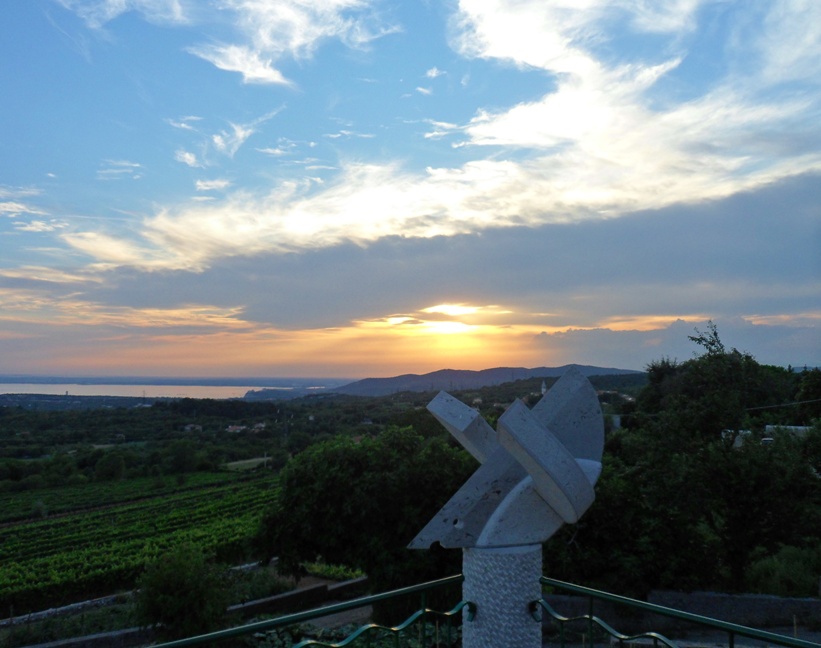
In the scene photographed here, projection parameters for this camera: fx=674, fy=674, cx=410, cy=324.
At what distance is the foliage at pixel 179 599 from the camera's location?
14836 mm

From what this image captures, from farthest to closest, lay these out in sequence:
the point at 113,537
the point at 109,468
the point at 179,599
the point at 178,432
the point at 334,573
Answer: the point at 178,432, the point at 109,468, the point at 113,537, the point at 334,573, the point at 179,599

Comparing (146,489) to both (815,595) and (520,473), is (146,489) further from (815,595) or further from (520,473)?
(520,473)

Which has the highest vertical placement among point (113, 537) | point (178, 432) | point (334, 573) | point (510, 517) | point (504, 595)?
point (510, 517)

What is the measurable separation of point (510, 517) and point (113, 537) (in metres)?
34.9

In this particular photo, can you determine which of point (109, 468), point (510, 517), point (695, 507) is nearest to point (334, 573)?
point (695, 507)

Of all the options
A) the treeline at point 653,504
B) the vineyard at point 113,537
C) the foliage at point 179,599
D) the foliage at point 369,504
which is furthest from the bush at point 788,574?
the vineyard at point 113,537

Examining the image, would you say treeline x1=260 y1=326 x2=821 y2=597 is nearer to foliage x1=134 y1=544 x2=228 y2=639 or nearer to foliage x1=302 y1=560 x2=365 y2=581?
foliage x1=134 y1=544 x2=228 y2=639

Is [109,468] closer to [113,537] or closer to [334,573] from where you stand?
[113,537]

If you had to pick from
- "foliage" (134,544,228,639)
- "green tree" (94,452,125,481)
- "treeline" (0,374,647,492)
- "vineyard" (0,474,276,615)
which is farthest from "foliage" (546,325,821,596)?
"green tree" (94,452,125,481)

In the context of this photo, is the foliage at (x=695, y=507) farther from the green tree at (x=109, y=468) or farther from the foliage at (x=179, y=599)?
the green tree at (x=109, y=468)

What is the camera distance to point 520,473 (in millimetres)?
4484

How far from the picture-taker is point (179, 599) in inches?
583

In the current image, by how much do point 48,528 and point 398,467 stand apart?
3219cm

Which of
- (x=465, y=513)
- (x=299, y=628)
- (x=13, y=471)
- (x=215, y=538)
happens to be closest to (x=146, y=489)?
A: (x=13, y=471)
